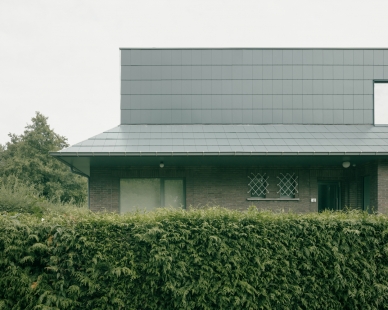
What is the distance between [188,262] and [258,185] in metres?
8.29

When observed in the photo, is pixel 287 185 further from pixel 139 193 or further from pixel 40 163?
pixel 40 163

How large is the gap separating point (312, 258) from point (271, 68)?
10.7m

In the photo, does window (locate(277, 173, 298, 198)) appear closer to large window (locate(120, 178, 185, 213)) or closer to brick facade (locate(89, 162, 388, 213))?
brick facade (locate(89, 162, 388, 213))

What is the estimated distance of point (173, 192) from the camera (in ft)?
47.8

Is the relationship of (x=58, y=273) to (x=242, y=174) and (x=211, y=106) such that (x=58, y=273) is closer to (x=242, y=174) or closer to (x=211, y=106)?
A: (x=242, y=174)

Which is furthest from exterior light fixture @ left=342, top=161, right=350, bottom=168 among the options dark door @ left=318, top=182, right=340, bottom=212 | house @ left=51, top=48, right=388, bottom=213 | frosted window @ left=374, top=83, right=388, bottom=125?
frosted window @ left=374, top=83, right=388, bottom=125

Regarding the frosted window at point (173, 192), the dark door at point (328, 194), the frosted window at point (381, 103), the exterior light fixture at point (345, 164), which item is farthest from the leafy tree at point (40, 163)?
A: the frosted window at point (381, 103)

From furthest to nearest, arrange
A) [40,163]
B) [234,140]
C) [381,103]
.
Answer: [40,163] < [381,103] < [234,140]

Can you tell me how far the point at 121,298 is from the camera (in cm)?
659

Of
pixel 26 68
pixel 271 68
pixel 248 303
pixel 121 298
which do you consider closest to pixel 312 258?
pixel 248 303

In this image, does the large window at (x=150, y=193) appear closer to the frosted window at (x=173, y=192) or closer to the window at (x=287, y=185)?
the frosted window at (x=173, y=192)

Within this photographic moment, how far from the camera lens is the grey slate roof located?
12586 millimetres

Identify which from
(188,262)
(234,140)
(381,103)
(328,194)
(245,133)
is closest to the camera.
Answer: (188,262)

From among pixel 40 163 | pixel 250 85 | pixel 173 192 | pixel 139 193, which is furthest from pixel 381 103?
pixel 40 163
